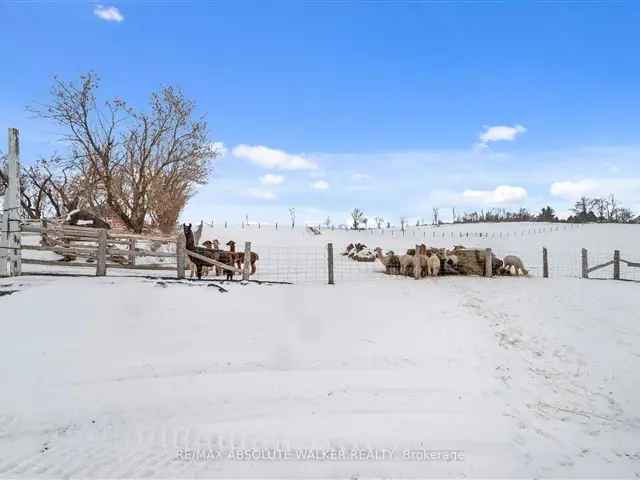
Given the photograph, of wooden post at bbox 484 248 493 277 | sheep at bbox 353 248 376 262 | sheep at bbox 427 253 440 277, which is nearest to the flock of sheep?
Answer: sheep at bbox 427 253 440 277

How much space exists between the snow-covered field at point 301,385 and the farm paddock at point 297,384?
24 mm

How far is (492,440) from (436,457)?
838 mm

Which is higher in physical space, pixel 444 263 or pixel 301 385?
pixel 444 263

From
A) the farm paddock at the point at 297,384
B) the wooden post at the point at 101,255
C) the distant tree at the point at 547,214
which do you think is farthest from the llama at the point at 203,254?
the distant tree at the point at 547,214

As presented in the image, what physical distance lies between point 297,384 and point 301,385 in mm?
64

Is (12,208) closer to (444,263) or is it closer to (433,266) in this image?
(433,266)

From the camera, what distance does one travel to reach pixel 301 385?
5.89m

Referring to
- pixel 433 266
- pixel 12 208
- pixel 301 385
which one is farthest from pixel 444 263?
pixel 12 208

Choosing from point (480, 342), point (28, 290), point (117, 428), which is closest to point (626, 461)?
point (480, 342)

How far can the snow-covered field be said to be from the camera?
4.40 meters

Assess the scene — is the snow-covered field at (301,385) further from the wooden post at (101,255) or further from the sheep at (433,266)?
the sheep at (433,266)

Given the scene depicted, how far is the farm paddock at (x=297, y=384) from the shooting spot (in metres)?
4.43

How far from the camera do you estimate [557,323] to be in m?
9.24

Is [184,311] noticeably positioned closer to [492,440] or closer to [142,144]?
[492,440]
